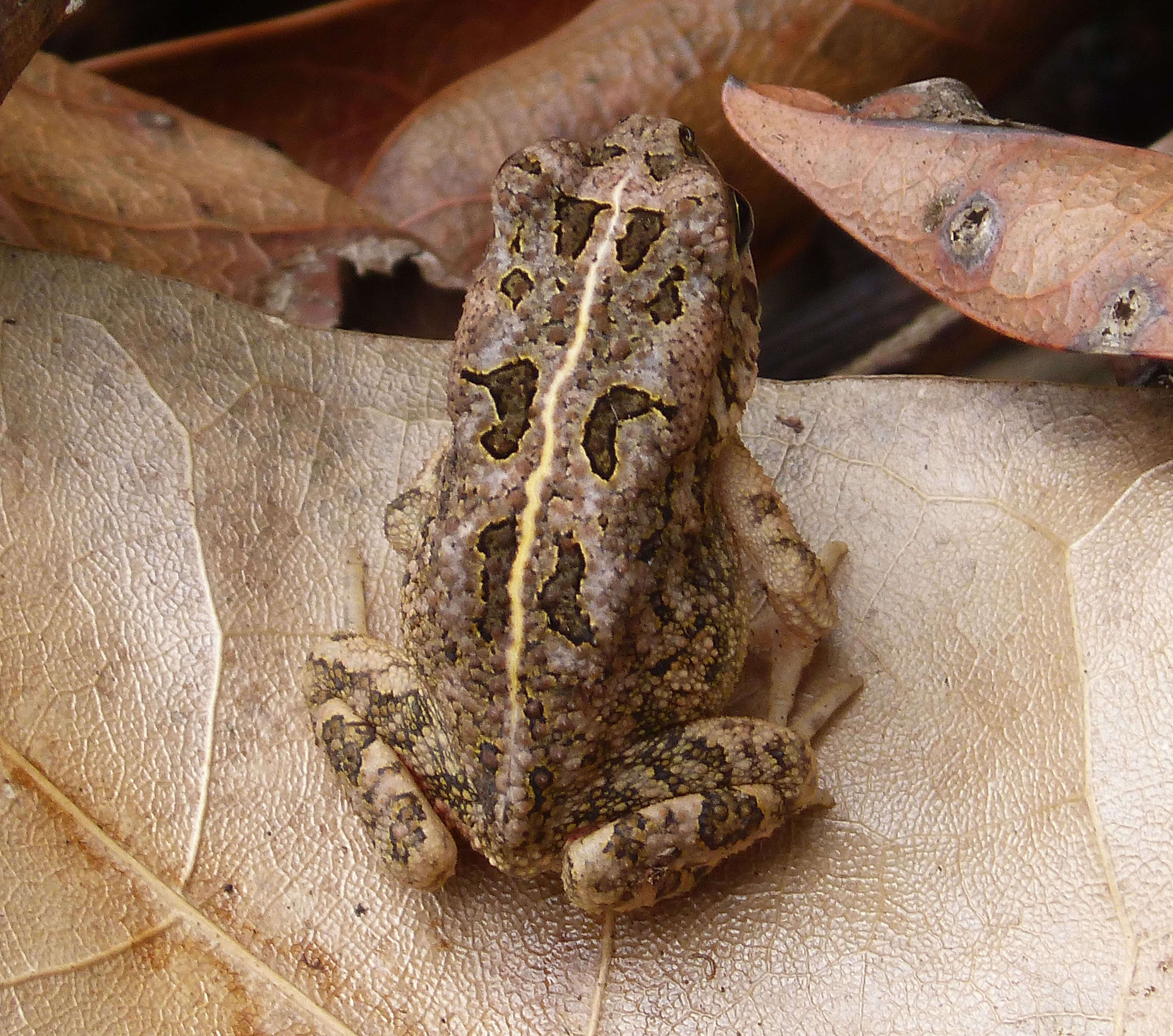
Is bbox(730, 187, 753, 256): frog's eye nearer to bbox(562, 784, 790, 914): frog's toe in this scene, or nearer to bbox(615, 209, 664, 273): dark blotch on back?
bbox(615, 209, 664, 273): dark blotch on back

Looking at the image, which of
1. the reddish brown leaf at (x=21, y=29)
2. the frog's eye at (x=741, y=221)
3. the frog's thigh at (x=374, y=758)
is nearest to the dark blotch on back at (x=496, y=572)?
the frog's thigh at (x=374, y=758)

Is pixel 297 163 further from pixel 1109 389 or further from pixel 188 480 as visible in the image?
pixel 1109 389

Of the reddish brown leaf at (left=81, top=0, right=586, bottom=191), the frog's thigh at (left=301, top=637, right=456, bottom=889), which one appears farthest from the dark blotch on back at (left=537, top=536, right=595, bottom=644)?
the reddish brown leaf at (left=81, top=0, right=586, bottom=191)

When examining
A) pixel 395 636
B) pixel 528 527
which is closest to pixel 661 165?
pixel 528 527

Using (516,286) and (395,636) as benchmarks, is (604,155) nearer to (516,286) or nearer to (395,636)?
(516,286)

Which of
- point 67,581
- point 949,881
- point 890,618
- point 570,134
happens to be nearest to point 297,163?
point 570,134

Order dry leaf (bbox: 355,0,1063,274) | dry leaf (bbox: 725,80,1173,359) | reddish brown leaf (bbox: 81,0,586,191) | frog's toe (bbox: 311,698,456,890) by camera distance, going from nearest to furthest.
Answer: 1. dry leaf (bbox: 725,80,1173,359)
2. frog's toe (bbox: 311,698,456,890)
3. dry leaf (bbox: 355,0,1063,274)
4. reddish brown leaf (bbox: 81,0,586,191)
